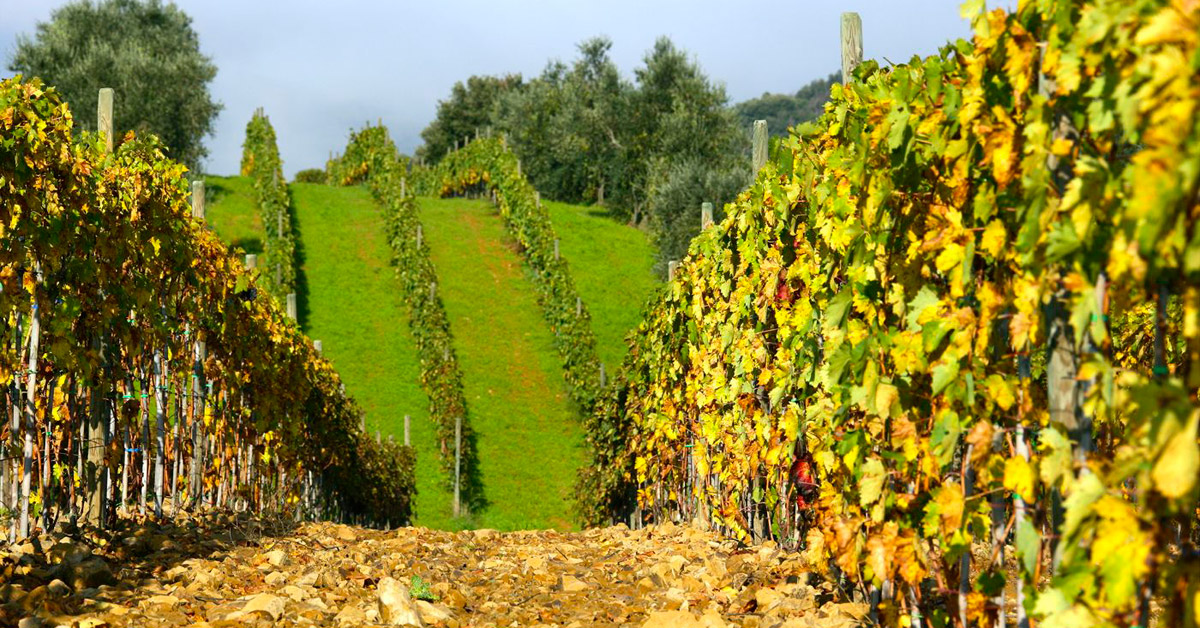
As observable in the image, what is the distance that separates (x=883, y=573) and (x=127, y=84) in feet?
131

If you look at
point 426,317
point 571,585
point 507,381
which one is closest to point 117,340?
point 571,585

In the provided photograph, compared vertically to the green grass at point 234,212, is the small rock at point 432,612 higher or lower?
lower

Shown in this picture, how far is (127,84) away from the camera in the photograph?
36.8 meters

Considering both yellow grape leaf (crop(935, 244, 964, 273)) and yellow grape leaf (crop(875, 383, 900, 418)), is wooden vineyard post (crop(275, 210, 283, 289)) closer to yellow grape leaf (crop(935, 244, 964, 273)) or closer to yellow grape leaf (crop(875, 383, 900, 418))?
yellow grape leaf (crop(875, 383, 900, 418))

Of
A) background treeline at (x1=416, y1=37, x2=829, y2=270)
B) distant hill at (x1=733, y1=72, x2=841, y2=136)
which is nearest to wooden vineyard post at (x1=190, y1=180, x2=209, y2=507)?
background treeline at (x1=416, y1=37, x2=829, y2=270)

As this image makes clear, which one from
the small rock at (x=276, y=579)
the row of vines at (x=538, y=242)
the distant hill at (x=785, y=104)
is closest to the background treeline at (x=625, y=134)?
the row of vines at (x=538, y=242)

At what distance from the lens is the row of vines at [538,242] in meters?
26.1

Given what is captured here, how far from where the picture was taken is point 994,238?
258 centimetres

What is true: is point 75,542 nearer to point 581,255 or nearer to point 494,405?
point 494,405

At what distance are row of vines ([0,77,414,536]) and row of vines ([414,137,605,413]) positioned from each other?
10.2 meters

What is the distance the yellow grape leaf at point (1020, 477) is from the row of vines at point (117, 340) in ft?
14.8

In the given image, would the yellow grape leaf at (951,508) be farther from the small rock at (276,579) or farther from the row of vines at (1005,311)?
the small rock at (276,579)

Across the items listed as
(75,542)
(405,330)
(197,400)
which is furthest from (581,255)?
(75,542)

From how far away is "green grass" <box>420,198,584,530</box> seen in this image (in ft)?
68.2
